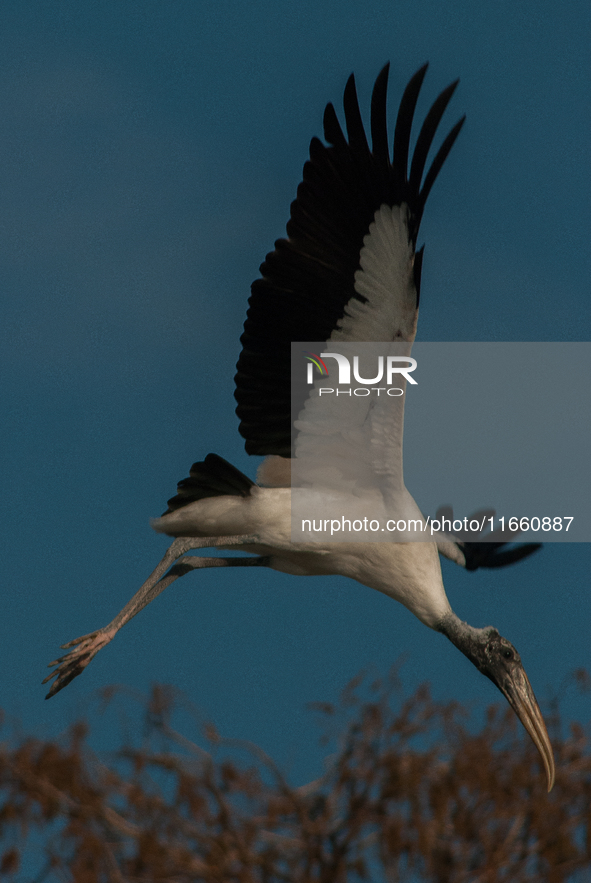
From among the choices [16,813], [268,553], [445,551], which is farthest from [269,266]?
[16,813]

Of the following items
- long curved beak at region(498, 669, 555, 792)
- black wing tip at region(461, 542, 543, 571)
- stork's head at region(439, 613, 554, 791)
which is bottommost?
long curved beak at region(498, 669, 555, 792)

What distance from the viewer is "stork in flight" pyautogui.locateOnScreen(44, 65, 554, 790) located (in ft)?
25.5

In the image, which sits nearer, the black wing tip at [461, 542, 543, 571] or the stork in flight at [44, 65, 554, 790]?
the stork in flight at [44, 65, 554, 790]

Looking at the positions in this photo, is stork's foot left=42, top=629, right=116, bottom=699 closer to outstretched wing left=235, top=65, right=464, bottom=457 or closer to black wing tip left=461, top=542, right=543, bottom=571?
outstretched wing left=235, top=65, right=464, bottom=457

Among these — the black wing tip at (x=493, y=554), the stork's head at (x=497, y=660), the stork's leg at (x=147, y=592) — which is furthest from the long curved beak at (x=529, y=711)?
the stork's leg at (x=147, y=592)

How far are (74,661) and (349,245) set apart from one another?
3.40 metres

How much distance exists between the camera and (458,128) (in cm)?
742

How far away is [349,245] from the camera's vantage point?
788cm

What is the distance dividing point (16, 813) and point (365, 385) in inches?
143

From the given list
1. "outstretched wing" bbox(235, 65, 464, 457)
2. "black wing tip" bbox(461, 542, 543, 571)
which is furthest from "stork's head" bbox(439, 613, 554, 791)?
"outstretched wing" bbox(235, 65, 464, 457)

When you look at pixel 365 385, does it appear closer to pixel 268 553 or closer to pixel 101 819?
pixel 268 553

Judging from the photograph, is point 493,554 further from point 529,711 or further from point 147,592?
point 147,592

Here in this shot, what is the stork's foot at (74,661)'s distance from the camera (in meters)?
8.12

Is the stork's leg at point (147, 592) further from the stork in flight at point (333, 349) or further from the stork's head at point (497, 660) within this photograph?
the stork's head at point (497, 660)
